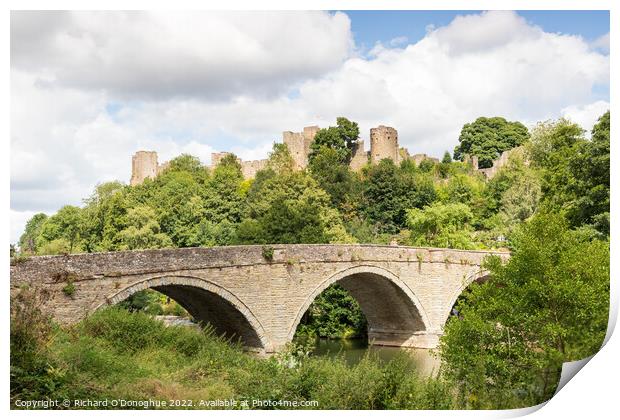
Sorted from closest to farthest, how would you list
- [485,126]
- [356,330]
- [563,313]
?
[563,313] → [356,330] → [485,126]

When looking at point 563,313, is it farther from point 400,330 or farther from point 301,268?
point 400,330

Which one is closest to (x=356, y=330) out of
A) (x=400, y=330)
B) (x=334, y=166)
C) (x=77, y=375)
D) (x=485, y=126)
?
(x=400, y=330)

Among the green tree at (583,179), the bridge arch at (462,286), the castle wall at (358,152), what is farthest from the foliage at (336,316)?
the castle wall at (358,152)

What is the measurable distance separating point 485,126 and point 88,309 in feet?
117

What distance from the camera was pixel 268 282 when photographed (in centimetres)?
1545

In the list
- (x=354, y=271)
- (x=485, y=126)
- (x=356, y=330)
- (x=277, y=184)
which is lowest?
(x=356, y=330)

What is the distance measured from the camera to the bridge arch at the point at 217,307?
13.8 metres

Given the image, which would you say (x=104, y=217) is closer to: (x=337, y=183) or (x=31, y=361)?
(x=31, y=361)

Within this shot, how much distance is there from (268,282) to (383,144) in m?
29.6

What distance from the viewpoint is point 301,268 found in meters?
16.3

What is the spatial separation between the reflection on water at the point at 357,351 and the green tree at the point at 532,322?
7424mm

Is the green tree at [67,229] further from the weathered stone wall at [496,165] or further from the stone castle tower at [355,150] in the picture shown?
the weathered stone wall at [496,165]

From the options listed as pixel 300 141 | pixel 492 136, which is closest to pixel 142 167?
pixel 300 141

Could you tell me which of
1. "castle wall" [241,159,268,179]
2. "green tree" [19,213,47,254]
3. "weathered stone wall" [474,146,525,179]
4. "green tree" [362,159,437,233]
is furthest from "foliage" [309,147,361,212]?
"green tree" [19,213,47,254]
